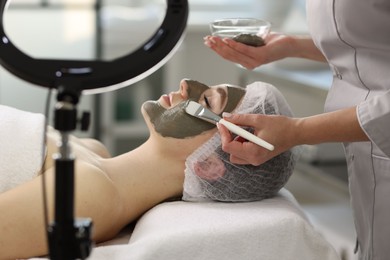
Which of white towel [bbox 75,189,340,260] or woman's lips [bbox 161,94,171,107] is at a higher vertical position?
woman's lips [bbox 161,94,171,107]

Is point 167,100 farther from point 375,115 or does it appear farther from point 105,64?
point 105,64

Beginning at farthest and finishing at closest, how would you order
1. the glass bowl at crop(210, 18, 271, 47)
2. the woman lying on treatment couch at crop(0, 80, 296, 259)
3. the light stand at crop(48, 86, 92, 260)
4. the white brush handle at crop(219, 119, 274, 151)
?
the glass bowl at crop(210, 18, 271, 47) < the woman lying on treatment couch at crop(0, 80, 296, 259) < the white brush handle at crop(219, 119, 274, 151) < the light stand at crop(48, 86, 92, 260)

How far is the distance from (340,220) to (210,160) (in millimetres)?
1753

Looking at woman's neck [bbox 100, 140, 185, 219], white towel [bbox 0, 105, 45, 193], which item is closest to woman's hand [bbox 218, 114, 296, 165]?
woman's neck [bbox 100, 140, 185, 219]

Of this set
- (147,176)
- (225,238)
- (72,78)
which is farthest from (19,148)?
(72,78)

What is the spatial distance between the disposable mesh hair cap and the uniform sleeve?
28cm

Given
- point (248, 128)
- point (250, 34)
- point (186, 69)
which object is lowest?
point (186, 69)

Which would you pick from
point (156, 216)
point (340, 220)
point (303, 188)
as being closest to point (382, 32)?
point (156, 216)

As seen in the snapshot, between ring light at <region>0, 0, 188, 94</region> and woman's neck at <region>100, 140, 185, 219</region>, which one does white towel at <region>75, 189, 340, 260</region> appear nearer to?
woman's neck at <region>100, 140, 185, 219</region>

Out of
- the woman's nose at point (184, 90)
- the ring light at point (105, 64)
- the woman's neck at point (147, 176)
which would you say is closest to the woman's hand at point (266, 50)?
the woman's nose at point (184, 90)

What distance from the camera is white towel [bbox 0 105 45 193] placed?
5.41 feet

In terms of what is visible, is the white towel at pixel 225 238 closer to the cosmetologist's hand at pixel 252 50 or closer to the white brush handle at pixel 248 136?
the white brush handle at pixel 248 136

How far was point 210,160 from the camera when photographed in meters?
1.69

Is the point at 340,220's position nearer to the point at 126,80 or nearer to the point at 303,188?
the point at 303,188
